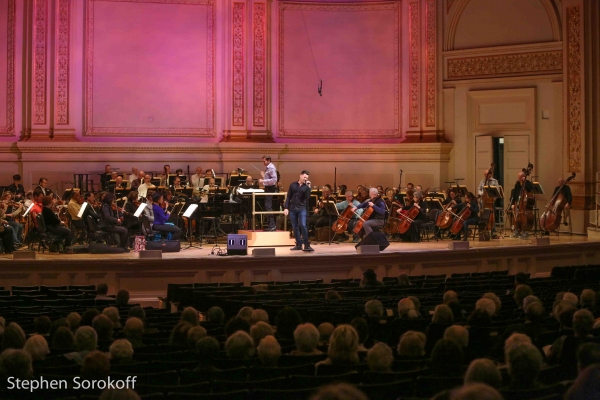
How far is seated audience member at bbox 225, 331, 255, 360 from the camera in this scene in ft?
17.6

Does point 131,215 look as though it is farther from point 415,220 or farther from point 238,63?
point 238,63

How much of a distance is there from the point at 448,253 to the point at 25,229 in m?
8.32

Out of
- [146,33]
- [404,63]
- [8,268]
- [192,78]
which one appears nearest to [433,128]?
[404,63]

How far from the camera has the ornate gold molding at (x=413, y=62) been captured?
21.7 meters

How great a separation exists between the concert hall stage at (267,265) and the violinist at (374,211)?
734mm

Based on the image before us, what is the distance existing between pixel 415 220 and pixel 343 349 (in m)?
12.1

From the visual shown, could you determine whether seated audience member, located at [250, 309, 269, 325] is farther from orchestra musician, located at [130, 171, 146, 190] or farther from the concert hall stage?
orchestra musician, located at [130, 171, 146, 190]

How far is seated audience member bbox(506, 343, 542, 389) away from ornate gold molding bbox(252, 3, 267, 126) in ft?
56.2

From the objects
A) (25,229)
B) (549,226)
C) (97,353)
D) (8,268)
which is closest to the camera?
(97,353)

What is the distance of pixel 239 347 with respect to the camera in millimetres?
5359

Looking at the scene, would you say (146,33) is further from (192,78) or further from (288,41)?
(288,41)

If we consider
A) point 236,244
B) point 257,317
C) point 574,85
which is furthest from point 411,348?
point 574,85

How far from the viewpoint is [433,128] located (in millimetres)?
21594

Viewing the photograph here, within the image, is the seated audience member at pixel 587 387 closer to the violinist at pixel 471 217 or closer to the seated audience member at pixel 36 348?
the seated audience member at pixel 36 348
